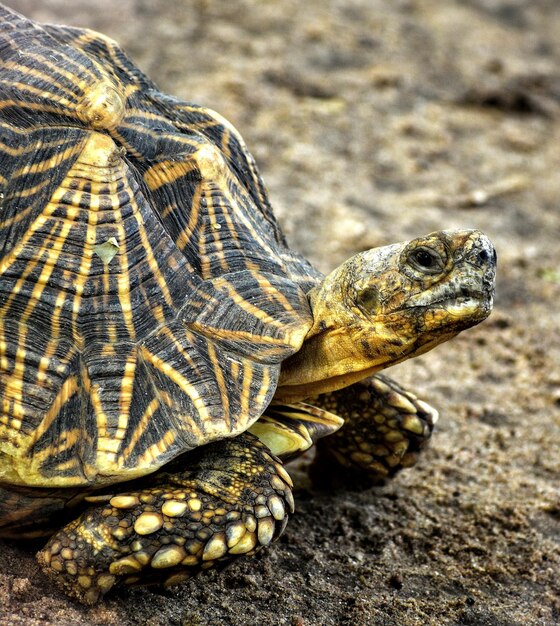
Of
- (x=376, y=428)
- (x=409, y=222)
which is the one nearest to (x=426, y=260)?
(x=376, y=428)

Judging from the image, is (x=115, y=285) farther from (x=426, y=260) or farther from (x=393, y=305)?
(x=426, y=260)

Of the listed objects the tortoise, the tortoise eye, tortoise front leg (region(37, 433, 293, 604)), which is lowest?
tortoise front leg (region(37, 433, 293, 604))

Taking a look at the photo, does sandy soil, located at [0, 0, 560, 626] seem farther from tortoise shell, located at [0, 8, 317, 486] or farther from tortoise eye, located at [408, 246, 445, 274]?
tortoise eye, located at [408, 246, 445, 274]

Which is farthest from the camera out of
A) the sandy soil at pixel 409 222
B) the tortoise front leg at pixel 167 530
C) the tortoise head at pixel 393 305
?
the sandy soil at pixel 409 222

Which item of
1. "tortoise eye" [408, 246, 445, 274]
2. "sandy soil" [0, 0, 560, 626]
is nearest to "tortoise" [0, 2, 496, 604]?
"tortoise eye" [408, 246, 445, 274]

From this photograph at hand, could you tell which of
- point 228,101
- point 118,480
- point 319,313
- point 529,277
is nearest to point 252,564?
point 118,480

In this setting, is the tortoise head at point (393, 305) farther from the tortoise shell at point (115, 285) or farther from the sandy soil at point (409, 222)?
the sandy soil at point (409, 222)

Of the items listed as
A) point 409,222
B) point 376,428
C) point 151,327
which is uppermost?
point 409,222

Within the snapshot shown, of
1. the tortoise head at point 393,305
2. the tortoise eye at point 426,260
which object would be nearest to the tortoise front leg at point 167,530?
the tortoise head at point 393,305
